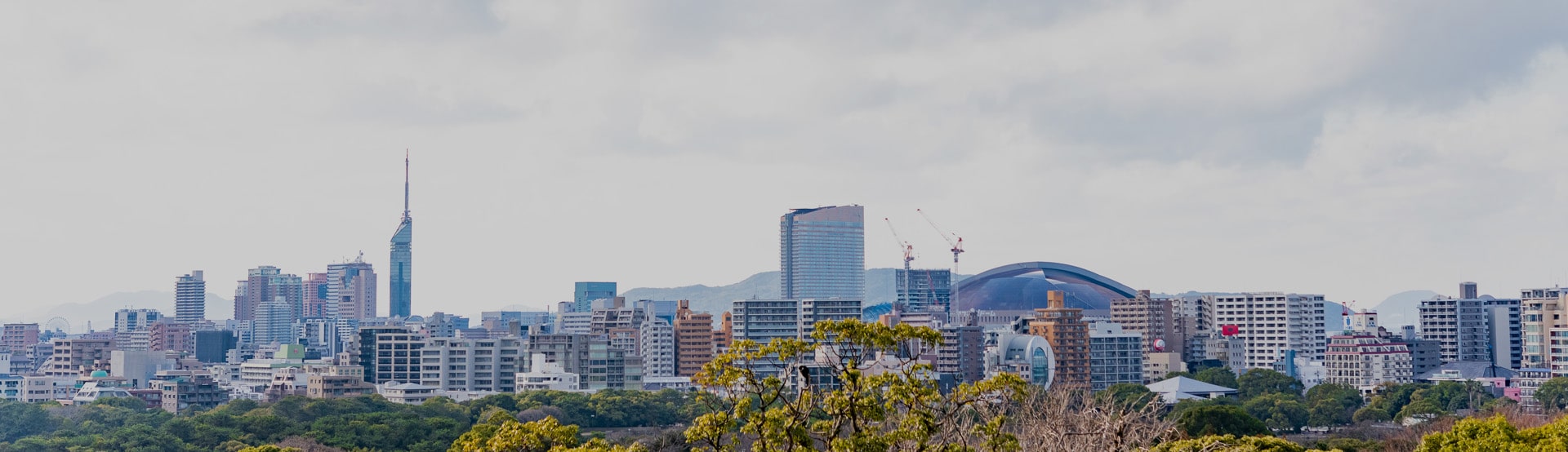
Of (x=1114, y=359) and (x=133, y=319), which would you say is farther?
(x=133, y=319)

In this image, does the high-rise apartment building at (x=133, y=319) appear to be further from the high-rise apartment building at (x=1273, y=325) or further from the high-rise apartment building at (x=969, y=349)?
the high-rise apartment building at (x=1273, y=325)

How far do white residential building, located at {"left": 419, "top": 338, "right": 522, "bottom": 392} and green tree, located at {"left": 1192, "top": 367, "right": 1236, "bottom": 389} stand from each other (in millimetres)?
42084

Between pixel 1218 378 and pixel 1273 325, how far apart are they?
39.3 metres

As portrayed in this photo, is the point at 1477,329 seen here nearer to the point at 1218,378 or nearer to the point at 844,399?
the point at 1218,378

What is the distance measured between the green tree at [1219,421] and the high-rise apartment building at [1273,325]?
73.4 meters

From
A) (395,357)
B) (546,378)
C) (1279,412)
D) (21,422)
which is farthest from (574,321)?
(1279,412)

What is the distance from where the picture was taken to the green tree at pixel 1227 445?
17.7 meters

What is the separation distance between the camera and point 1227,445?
59.9 feet

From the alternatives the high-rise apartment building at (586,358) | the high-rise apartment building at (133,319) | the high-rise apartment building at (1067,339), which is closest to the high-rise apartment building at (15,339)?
the high-rise apartment building at (133,319)

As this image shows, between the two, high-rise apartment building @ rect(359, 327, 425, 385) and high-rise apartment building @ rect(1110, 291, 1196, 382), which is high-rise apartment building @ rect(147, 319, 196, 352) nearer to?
high-rise apartment building @ rect(359, 327, 425, 385)

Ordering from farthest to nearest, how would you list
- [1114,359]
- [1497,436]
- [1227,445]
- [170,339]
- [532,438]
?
1. [170,339]
2. [1114,359]
3. [1497,436]
4. [1227,445]
5. [532,438]

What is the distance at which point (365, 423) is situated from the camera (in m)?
51.4

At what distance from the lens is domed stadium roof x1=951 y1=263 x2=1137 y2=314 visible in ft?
550

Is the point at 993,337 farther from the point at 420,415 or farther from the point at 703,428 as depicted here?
the point at 703,428
